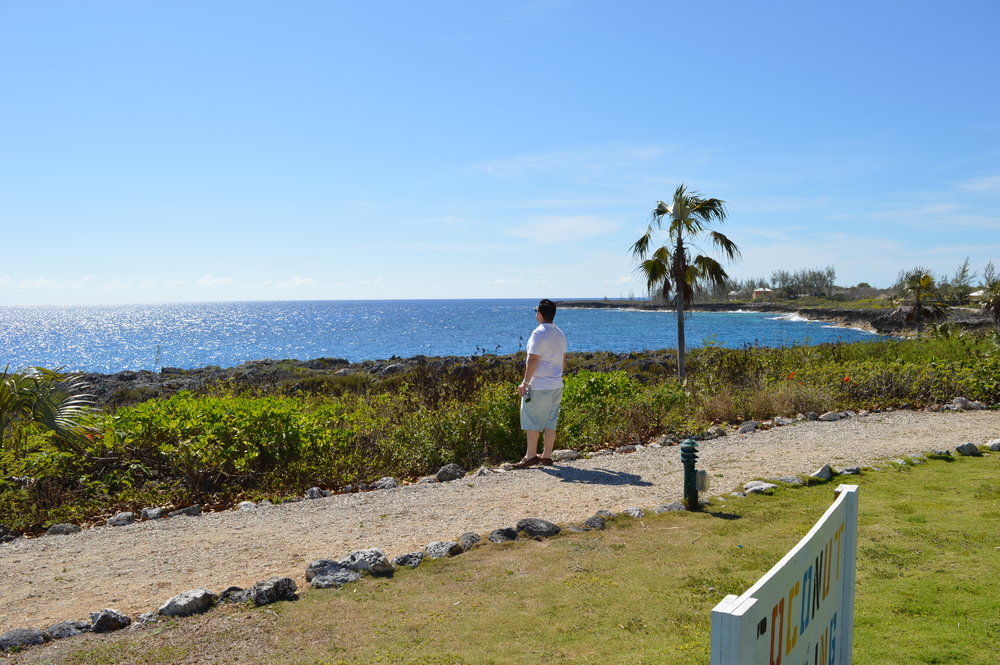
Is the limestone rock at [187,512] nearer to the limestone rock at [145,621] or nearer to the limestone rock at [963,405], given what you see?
the limestone rock at [145,621]

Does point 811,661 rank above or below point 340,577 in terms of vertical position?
above

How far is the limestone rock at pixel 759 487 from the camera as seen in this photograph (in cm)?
690

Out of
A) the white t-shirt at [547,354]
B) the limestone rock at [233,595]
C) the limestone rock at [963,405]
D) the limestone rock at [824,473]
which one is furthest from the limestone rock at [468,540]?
the limestone rock at [963,405]

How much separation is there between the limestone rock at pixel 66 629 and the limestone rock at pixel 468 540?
2531mm

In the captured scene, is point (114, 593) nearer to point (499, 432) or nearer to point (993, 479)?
point (499, 432)

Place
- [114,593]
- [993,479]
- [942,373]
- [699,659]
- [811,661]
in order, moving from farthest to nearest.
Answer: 1. [942,373]
2. [993,479]
3. [114,593]
4. [699,659]
5. [811,661]

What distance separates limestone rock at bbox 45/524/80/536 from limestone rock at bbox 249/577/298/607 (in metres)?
3.05

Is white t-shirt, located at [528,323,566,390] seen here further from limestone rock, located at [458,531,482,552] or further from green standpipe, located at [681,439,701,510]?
limestone rock, located at [458,531,482,552]

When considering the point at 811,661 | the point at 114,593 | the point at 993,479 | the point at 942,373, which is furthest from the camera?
the point at 942,373

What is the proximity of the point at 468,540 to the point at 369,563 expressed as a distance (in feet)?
2.88

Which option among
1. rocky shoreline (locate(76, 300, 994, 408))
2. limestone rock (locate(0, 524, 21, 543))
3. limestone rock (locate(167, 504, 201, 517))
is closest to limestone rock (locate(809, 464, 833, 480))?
limestone rock (locate(167, 504, 201, 517))

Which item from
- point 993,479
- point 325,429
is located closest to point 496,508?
point 325,429

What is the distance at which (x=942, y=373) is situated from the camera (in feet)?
42.0

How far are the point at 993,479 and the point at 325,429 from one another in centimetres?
747
